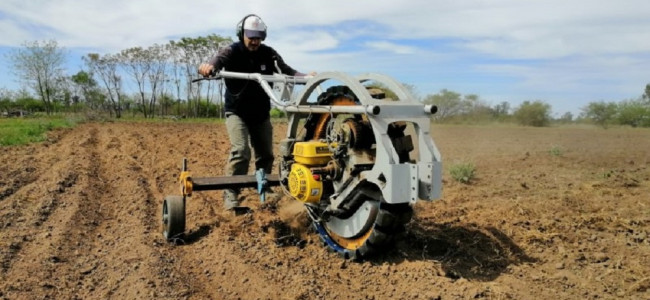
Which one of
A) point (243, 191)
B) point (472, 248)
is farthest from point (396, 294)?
point (243, 191)

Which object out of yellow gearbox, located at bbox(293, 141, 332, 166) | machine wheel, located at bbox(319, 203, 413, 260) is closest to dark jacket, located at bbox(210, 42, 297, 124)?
yellow gearbox, located at bbox(293, 141, 332, 166)

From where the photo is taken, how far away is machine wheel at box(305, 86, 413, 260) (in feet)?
13.2

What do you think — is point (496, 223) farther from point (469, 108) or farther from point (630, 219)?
point (469, 108)

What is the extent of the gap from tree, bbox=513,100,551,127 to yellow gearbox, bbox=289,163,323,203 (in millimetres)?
22742

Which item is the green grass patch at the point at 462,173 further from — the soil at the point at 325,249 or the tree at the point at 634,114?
the tree at the point at 634,114

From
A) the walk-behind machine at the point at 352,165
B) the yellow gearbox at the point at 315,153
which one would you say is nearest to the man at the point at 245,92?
the walk-behind machine at the point at 352,165

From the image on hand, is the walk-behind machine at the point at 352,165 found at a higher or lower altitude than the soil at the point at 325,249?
higher

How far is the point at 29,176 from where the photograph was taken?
29.5 ft

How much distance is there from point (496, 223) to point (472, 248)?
738 mm

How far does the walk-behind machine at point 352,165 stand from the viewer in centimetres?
382

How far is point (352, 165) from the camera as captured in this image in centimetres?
432

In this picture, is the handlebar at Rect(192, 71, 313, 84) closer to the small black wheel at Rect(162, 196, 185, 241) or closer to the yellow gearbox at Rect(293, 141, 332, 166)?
the yellow gearbox at Rect(293, 141, 332, 166)

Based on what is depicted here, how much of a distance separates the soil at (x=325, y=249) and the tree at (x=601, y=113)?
51.9ft

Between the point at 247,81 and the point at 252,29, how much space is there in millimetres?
619
